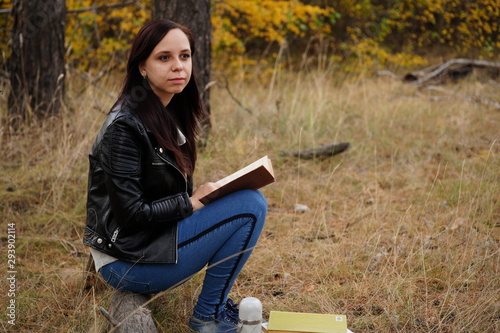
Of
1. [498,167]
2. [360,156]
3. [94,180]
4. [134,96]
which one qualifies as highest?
[134,96]

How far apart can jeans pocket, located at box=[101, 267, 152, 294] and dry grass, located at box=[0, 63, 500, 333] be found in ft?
0.49

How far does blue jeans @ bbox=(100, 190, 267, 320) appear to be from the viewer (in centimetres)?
222

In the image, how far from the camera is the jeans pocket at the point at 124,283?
7.36 ft

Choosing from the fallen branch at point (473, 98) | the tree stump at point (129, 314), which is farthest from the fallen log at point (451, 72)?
the tree stump at point (129, 314)

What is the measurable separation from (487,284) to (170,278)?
1.59m

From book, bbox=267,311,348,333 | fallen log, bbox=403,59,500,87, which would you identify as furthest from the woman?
fallen log, bbox=403,59,500,87

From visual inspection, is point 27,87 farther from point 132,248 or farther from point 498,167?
point 498,167

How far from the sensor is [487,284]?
2.63 m

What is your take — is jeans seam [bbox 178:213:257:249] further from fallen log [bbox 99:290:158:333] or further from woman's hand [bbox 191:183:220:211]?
fallen log [bbox 99:290:158:333]

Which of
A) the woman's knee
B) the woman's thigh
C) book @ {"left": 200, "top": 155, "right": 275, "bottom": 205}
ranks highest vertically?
book @ {"left": 200, "top": 155, "right": 275, "bottom": 205}

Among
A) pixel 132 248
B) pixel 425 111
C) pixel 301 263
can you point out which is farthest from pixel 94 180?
pixel 425 111

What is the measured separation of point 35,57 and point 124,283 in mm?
3504

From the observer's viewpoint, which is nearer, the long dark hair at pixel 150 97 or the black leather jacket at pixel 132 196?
the black leather jacket at pixel 132 196

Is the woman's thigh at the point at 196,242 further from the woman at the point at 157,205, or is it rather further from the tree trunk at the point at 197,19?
the tree trunk at the point at 197,19
